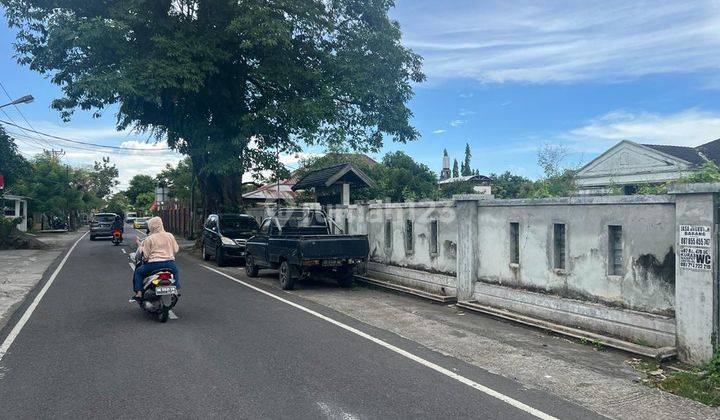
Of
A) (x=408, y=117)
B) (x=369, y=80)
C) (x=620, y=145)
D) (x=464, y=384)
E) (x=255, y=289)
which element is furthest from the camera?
(x=620, y=145)

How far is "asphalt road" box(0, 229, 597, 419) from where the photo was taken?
4891 millimetres

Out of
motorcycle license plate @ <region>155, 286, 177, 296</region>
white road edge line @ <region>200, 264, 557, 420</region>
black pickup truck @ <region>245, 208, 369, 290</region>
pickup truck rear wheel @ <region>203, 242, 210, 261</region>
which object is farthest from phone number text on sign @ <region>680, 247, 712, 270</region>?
pickup truck rear wheel @ <region>203, 242, 210, 261</region>

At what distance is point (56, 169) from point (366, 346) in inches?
2028

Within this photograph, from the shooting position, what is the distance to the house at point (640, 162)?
78.7 feet

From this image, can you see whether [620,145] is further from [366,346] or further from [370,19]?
[366,346]

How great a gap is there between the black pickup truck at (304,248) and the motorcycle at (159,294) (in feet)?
12.0

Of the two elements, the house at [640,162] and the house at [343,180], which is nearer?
the house at [343,180]

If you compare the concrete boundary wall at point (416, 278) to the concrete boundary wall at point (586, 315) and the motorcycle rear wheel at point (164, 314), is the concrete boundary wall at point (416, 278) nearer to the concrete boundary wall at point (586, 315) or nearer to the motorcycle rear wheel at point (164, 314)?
the concrete boundary wall at point (586, 315)

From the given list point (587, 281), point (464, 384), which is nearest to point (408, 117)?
point (587, 281)

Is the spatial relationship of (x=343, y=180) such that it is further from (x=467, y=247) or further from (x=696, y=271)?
(x=696, y=271)

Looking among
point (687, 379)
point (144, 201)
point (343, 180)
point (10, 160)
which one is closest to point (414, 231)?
point (343, 180)

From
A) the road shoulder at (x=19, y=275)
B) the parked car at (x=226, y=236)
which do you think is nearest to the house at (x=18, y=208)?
the road shoulder at (x=19, y=275)

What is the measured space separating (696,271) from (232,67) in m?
18.8

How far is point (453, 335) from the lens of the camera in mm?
8086
